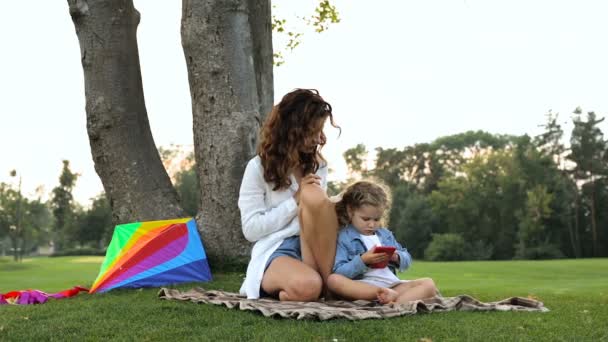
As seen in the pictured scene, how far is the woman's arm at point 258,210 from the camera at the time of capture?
15.0 ft

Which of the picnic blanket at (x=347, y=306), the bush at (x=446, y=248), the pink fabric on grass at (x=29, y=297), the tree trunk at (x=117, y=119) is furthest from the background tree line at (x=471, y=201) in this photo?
the picnic blanket at (x=347, y=306)

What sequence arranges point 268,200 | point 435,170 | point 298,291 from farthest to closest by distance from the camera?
point 435,170 < point 268,200 < point 298,291

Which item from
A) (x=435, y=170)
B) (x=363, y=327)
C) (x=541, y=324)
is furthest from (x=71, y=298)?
(x=435, y=170)

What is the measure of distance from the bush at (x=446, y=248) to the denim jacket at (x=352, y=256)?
3583 centimetres

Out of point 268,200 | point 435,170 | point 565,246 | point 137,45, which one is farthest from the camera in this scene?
point 435,170

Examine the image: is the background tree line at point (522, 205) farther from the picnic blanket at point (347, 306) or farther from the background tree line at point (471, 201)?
the picnic blanket at point (347, 306)

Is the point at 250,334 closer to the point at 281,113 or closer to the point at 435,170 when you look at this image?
the point at 281,113

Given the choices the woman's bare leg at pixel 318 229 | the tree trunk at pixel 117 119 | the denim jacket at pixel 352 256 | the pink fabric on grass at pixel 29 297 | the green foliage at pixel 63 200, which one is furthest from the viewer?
the green foliage at pixel 63 200

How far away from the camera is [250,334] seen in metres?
3.69

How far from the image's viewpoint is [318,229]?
14.4 feet

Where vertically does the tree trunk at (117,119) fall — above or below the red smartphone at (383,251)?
above

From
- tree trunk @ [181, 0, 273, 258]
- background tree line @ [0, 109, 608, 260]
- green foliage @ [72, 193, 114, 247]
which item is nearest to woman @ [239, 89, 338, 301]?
tree trunk @ [181, 0, 273, 258]

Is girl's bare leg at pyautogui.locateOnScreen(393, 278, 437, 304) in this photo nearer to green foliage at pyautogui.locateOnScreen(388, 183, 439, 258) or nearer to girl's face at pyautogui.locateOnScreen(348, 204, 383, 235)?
girl's face at pyautogui.locateOnScreen(348, 204, 383, 235)

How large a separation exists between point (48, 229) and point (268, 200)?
5430 centimetres
